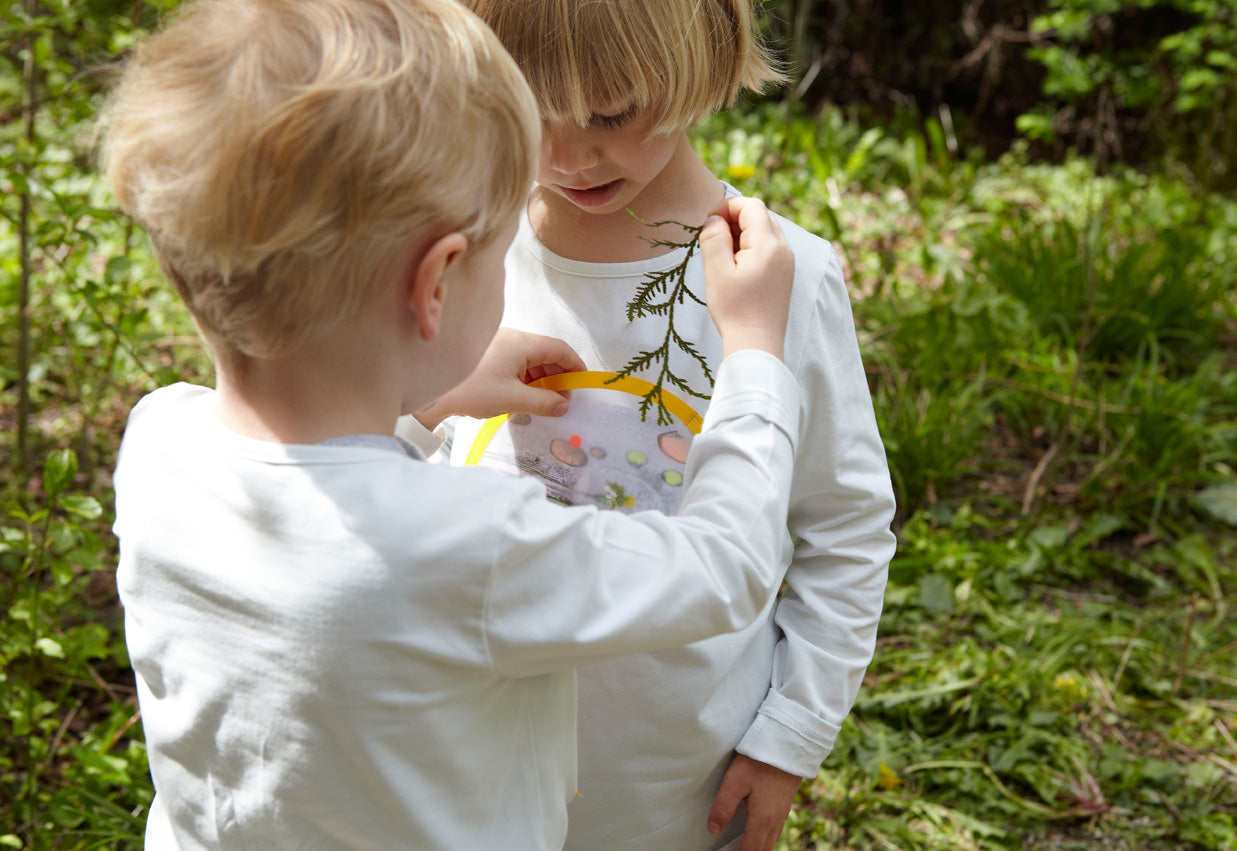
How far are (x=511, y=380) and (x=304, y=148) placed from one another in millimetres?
488

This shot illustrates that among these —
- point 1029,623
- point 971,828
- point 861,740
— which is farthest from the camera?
point 1029,623

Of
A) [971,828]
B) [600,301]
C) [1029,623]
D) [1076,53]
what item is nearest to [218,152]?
[600,301]

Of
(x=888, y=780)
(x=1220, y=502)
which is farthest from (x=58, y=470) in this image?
(x=1220, y=502)

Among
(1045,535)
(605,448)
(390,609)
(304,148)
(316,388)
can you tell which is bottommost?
(1045,535)

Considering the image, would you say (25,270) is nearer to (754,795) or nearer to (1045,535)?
(754,795)

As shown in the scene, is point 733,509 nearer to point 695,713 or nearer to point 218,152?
point 695,713

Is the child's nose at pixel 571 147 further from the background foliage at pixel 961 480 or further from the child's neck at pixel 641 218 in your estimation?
the background foliage at pixel 961 480

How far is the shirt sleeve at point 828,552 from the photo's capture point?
4.15 feet

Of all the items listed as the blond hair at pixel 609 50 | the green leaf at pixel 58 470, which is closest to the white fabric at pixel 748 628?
the blond hair at pixel 609 50

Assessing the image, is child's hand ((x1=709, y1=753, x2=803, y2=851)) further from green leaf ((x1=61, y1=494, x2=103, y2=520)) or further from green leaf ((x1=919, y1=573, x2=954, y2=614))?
green leaf ((x1=919, y1=573, x2=954, y2=614))

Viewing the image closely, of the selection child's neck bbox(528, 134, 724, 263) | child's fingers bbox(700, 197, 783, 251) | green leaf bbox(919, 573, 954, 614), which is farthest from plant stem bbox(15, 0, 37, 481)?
green leaf bbox(919, 573, 954, 614)

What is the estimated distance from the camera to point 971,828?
219 cm

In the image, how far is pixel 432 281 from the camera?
2.90ft

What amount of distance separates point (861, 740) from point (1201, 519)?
4.77 ft
